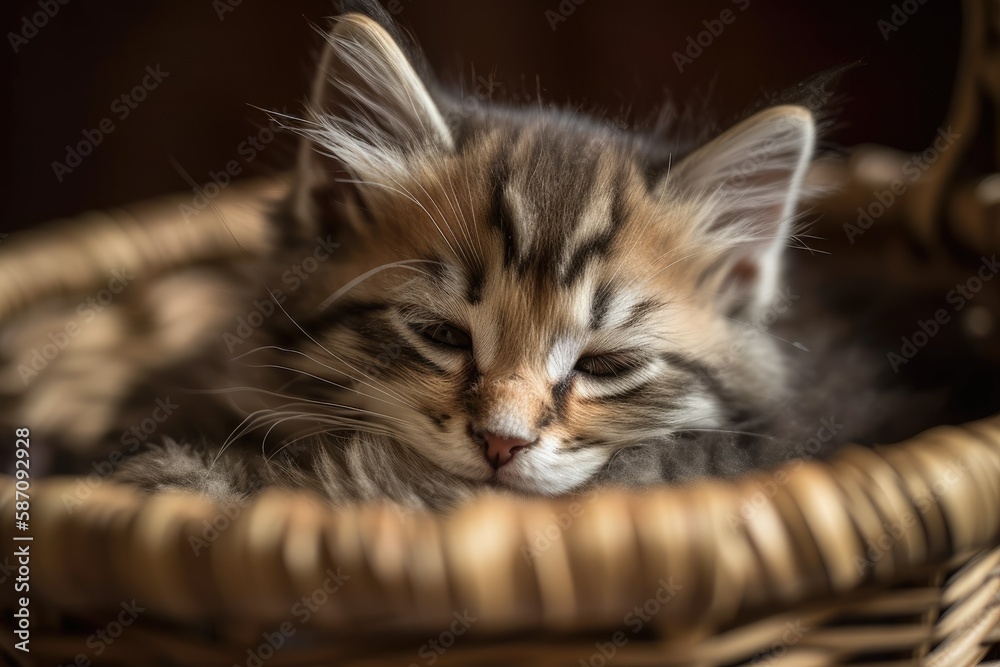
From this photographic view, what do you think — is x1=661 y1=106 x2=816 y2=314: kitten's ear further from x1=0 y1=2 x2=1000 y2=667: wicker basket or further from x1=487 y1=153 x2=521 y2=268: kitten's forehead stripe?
x1=0 y1=2 x2=1000 y2=667: wicker basket

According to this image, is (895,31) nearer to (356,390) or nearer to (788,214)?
(788,214)

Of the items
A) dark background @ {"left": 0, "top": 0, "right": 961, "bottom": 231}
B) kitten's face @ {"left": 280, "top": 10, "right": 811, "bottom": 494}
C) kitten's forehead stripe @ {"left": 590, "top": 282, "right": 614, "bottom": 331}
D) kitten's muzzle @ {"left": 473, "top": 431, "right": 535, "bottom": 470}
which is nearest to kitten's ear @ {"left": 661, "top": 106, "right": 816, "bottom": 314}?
kitten's face @ {"left": 280, "top": 10, "right": 811, "bottom": 494}

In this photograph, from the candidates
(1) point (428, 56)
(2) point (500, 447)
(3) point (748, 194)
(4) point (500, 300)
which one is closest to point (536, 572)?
(2) point (500, 447)

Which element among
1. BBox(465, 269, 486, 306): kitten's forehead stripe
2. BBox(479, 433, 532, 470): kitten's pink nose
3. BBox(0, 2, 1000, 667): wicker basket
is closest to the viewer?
BBox(0, 2, 1000, 667): wicker basket

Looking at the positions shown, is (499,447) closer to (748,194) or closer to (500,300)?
(500,300)

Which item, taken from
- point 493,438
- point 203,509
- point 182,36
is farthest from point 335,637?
point 182,36

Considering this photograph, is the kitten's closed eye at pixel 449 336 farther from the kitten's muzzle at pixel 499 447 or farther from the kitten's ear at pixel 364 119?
the kitten's ear at pixel 364 119

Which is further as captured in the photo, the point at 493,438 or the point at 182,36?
the point at 182,36
